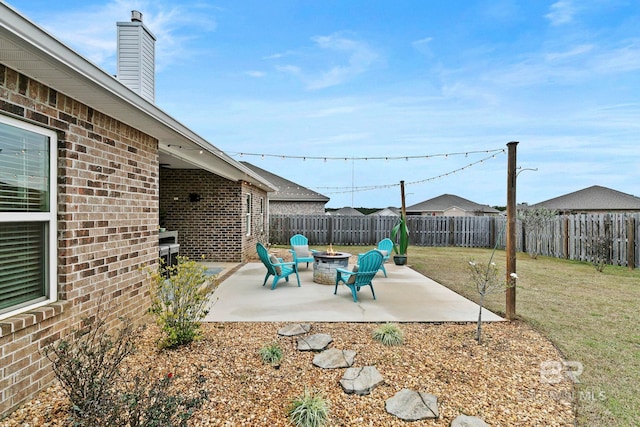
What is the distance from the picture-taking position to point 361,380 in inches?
116

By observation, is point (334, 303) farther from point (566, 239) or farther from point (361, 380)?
point (566, 239)

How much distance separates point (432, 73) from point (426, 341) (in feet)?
31.3

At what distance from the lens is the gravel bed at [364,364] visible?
8.19 ft

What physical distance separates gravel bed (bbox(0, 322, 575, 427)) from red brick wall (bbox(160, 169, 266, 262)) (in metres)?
5.95

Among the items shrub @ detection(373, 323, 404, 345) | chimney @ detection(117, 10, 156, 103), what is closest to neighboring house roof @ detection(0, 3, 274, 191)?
chimney @ detection(117, 10, 156, 103)

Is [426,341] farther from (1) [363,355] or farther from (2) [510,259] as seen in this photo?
(2) [510,259]

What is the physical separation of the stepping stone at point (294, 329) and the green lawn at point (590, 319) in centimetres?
268

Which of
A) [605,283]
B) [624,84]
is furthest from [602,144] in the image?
[605,283]

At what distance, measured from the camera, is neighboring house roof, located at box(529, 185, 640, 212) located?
21422 millimetres

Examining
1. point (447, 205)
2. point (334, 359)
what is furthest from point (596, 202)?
point (334, 359)

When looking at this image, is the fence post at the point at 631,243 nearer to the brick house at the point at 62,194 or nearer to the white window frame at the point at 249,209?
the white window frame at the point at 249,209

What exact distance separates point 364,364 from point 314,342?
66 centimetres

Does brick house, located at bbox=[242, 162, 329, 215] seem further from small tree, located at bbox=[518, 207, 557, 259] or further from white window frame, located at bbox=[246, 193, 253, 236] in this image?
small tree, located at bbox=[518, 207, 557, 259]

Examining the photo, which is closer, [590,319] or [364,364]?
[364,364]
